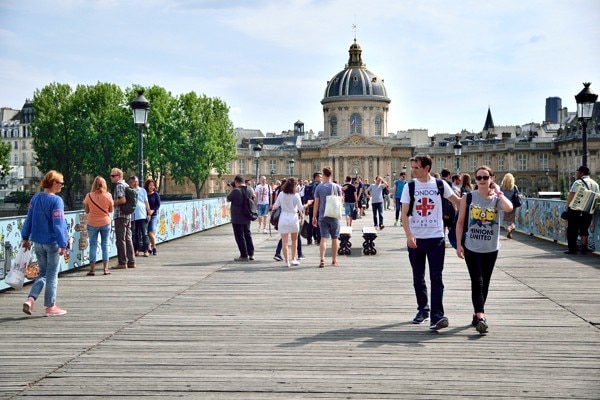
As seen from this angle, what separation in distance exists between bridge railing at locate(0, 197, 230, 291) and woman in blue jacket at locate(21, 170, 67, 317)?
286 centimetres

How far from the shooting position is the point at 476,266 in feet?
30.5

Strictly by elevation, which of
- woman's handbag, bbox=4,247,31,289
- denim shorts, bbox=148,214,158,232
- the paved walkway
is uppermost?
denim shorts, bbox=148,214,158,232

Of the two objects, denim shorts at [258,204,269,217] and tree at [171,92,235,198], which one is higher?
tree at [171,92,235,198]

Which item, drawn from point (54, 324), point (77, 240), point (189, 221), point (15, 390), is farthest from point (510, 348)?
point (189, 221)

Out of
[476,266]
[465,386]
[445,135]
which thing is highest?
[445,135]

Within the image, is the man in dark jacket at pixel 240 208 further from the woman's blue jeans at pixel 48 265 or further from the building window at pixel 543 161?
the building window at pixel 543 161

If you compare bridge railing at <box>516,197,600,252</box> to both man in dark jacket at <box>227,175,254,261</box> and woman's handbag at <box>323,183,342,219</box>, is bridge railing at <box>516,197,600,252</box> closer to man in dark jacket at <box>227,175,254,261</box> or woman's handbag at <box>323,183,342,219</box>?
woman's handbag at <box>323,183,342,219</box>

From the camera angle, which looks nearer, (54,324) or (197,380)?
(197,380)

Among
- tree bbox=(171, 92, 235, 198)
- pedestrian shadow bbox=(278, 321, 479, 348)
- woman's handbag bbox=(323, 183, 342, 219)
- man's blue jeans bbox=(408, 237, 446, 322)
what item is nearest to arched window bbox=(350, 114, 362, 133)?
tree bbox=(171, 92, 235, 198)

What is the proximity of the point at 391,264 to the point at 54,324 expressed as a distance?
28.6 feet

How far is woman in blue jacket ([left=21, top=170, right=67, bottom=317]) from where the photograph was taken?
10.4 meters

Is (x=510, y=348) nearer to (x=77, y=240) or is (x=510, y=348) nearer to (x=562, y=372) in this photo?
(x=562, y=372)

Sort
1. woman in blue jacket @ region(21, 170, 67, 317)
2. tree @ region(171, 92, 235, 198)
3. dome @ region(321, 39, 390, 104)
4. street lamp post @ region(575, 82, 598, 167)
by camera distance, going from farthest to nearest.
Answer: dome @ region(321, 39, 390, 104) → tree @ region(171, 92, 235, 198) → street lamp post @ region(575, 82, 598, 167) → woman in blue jacket @ region(21, 170, 67, 317)

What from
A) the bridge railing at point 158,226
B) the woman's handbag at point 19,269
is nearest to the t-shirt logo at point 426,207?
the woman's handbag at point 19,269
